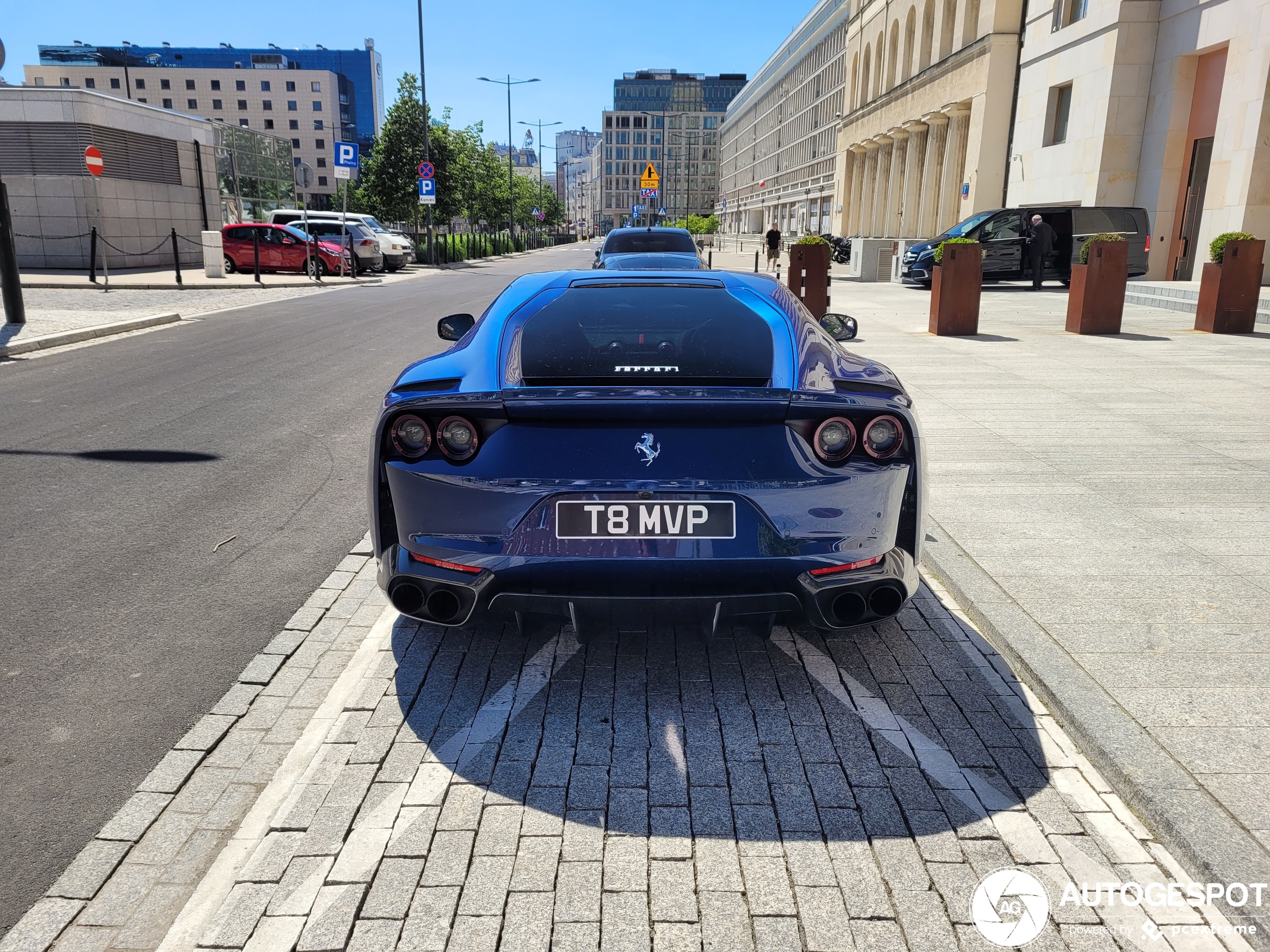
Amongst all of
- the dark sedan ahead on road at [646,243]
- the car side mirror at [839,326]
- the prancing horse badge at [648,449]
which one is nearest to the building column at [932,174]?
the dark sedan ahead on road at [646,243]

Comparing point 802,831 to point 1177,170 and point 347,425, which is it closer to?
point 347,425

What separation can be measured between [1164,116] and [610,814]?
27.7m

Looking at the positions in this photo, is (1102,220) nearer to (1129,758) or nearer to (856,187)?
(1129,758)

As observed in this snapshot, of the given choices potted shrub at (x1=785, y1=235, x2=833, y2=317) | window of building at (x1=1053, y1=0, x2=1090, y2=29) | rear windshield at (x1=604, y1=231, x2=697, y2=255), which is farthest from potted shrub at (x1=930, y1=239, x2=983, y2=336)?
window of building at (x1=1053, y1=0, x2=1090, y2=29)

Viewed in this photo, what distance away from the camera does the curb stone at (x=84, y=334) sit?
41.2 feet

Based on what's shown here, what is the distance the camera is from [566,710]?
3377mm

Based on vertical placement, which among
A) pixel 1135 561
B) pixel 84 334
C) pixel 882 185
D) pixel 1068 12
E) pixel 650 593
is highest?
pixel 1068 12

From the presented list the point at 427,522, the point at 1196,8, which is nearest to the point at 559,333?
the point at 427,522

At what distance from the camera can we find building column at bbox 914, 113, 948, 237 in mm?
43844

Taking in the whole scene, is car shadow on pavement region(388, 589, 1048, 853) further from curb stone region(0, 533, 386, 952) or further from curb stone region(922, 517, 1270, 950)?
curb stone region(0, 533, 386, 952)

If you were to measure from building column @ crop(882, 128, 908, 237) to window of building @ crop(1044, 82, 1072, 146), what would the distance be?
19.8 m

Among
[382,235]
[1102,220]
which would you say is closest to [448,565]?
[1102,220]

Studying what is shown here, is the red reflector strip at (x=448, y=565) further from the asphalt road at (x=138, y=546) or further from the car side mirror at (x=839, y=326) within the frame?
the car side mirror at (x=839, y=326)

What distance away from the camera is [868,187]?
59.4 metres
